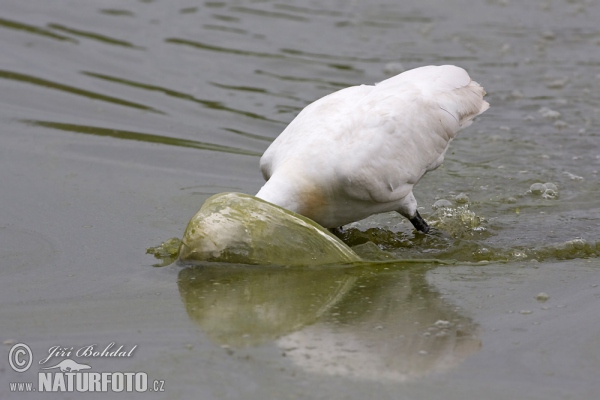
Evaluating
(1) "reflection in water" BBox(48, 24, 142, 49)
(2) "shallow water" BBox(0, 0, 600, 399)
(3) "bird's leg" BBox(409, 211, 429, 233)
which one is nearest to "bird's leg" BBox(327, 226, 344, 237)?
(2) "shallow water" BBox(0, 0, 600, 399)

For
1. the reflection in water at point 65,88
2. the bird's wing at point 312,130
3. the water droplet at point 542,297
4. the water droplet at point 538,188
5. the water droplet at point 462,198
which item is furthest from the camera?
the reflection in water at point 65,88

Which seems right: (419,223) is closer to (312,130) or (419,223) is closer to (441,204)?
(441,204)

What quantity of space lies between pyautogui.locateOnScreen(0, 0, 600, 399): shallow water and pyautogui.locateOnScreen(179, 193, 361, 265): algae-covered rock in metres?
0.09

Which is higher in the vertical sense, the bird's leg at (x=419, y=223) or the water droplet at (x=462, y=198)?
the bird's leg at (x=419, y=223)

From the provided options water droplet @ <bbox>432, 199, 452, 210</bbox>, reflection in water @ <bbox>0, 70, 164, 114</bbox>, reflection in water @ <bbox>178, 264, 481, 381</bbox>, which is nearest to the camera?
reflection in water @ <bbox>178, 264, 481, 381</bbox>

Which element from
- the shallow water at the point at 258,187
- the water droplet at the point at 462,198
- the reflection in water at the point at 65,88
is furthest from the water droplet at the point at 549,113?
the reflection in water at the point at 65,88

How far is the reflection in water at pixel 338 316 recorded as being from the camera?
403 cm

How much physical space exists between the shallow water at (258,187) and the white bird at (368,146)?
0.41 m

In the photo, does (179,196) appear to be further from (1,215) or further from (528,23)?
(528,23)

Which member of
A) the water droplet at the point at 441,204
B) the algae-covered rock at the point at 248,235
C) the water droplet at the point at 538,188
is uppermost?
the algae-covered rock at the point at 248,235

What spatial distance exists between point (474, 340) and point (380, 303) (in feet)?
2.11

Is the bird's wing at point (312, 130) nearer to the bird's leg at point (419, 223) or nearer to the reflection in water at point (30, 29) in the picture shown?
the bird's leg at point (419, 223)

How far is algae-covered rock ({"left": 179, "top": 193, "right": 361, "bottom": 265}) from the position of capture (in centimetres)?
517

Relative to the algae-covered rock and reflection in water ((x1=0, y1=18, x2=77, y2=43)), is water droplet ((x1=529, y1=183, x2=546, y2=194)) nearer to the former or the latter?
the algae-covered rock
